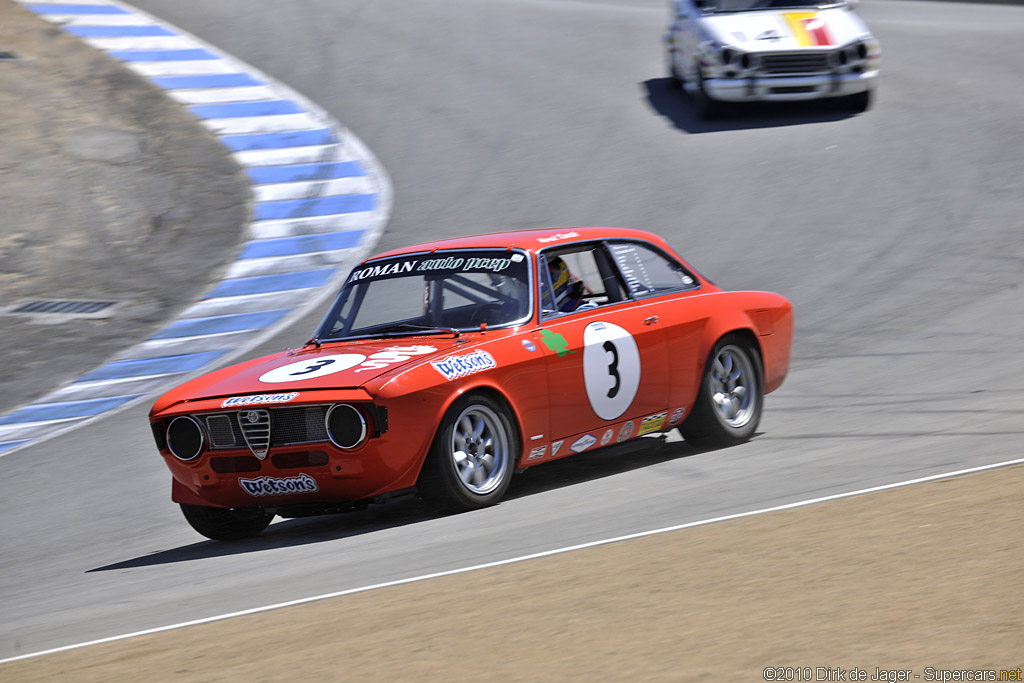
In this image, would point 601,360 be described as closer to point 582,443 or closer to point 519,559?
point 582,443

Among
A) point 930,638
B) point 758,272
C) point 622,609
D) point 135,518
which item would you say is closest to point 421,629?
point 622,609

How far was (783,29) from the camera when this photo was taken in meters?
15.3

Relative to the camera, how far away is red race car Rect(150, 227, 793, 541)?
598cm

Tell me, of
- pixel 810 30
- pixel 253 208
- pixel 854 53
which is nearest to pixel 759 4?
pixel 810 30

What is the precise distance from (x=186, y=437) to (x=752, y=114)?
11748 millimetres

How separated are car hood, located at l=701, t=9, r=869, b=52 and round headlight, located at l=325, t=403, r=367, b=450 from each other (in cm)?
1064

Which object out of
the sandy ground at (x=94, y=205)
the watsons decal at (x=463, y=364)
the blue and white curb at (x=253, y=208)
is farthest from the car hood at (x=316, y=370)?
the sandy ground at (x=94, y=205)

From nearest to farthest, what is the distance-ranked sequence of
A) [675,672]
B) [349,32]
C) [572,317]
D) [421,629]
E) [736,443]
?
[675,672]
[421,629]
[572,317]
[736,443]
[349,32]

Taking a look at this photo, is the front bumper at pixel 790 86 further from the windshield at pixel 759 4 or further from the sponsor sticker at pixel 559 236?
the sponsor sticker at pixel 559 236

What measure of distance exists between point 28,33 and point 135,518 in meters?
15.0

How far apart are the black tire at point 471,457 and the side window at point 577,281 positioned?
2.47 feet

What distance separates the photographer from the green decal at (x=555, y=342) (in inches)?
263

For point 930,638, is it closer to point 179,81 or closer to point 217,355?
point 217,355

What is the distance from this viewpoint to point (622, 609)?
4.37 m
